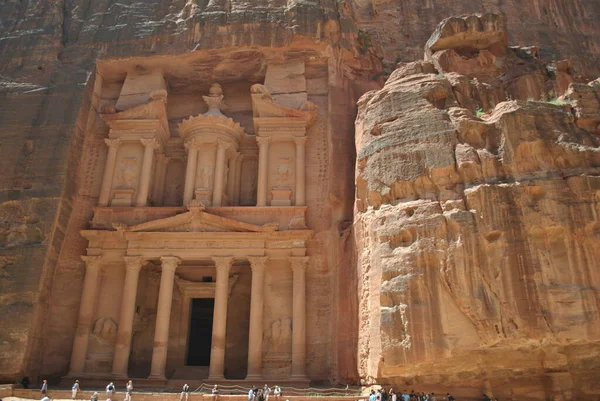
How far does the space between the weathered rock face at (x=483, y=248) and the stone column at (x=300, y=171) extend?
3921 mm

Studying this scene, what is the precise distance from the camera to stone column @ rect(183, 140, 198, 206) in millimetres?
20891

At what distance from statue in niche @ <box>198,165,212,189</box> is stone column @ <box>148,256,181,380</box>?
3.21 meters

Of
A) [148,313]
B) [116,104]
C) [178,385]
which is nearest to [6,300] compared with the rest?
[148,313]

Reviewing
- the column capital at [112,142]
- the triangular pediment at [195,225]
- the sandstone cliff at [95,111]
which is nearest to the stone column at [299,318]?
the sandstone cliff at [95,111]

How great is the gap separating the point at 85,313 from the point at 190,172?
6330mm

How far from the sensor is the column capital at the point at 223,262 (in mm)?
19266

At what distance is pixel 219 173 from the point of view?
21.1m

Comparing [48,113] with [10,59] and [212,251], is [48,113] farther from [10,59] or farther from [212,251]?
[212,251]

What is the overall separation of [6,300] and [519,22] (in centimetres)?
2778

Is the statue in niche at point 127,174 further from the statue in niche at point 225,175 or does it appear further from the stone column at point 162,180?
the statue in niche at point 225,175

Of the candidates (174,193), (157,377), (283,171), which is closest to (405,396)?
(157,377)

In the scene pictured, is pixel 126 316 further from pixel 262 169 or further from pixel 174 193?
pixel 262 169

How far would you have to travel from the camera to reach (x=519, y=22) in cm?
3002

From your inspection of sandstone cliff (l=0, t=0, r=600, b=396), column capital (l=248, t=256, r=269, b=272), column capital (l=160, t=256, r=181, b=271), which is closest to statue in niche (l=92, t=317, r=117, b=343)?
sandstone cliff (l=0, t=0, r=600, b=396)
